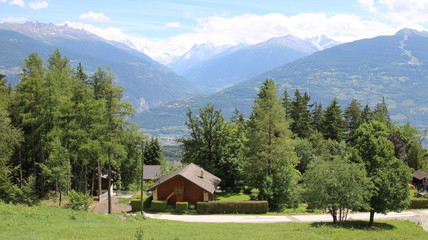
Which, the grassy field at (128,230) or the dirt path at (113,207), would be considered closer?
the grassy field at (128,230)

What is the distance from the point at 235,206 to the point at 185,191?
7218mm

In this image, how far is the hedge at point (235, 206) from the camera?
1576 inches

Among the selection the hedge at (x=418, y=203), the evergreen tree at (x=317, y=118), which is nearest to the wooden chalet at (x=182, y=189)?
the hedge at (x=418, y=203)

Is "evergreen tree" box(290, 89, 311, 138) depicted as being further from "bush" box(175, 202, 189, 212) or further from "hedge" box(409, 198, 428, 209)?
"bush" box(175, 202, 189, 212)

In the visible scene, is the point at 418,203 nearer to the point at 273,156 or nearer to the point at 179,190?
the point at 273,156

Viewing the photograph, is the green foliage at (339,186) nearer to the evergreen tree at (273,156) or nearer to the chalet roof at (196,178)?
the evergreen tree at (273,156)

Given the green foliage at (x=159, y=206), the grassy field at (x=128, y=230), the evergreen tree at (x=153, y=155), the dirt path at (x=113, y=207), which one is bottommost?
the dirt path at (x=113, y=207)

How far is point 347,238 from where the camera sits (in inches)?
936

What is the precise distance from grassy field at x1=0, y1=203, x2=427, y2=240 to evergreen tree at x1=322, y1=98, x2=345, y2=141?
125 ft

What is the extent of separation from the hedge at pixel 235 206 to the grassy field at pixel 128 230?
10.2 metres

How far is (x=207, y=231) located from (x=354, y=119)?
55.2m

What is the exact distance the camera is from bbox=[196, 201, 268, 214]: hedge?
40.0 m

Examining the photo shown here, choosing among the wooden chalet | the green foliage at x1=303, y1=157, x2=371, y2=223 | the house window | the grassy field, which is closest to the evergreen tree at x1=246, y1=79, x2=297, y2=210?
the wooden chalet

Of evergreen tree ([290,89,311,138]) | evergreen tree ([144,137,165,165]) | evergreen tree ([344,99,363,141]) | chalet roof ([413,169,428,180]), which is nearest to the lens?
chalet roof ([413,169,428,180])
